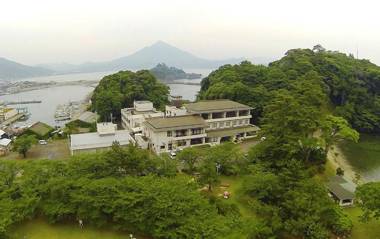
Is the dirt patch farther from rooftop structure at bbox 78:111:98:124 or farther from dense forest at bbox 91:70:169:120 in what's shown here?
rooftop structure at bbox 78:111:98:124

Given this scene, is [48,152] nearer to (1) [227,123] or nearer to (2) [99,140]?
(2) [99,140]

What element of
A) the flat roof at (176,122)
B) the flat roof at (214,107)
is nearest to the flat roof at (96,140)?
the flat roof at (176,122)

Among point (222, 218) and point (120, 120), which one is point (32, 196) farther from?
point (120, 120)

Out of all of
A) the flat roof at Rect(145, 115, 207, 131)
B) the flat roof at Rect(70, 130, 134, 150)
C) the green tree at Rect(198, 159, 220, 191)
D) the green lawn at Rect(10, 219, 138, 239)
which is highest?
the flat roof at Rect(145, 115, 207, 131)

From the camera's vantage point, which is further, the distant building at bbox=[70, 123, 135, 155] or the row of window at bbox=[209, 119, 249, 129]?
the row of window at bbox=[209, 119, 249, 129]

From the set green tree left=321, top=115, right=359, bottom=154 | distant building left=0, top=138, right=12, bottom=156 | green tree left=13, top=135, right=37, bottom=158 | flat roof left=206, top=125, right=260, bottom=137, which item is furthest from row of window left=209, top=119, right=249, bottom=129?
distant building left=0, top=138, right=12, bottom=156

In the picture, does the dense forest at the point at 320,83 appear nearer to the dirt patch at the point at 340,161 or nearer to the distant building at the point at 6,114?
the dirt patch at the point at 340,161

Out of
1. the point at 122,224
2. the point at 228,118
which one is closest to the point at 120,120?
the point at 228,118

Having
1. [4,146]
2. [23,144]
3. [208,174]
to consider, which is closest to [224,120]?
[208,174]
